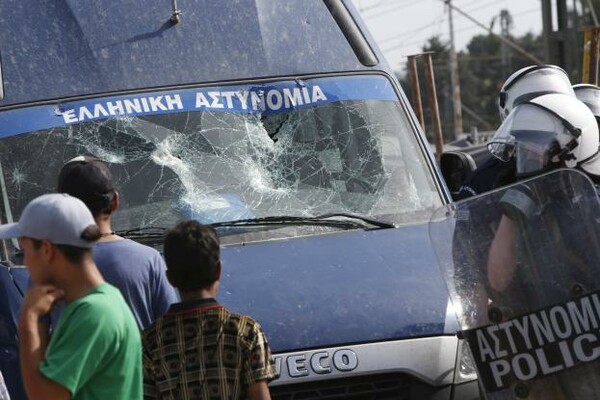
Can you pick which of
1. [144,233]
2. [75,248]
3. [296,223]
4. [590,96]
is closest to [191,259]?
Answer: [75,248]

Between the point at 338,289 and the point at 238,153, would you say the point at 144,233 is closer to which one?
the point at 238,153

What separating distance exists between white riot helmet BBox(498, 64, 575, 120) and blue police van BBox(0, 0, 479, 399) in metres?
0.74

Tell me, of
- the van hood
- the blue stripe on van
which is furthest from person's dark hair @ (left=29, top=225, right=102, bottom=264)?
the blue stripe on van

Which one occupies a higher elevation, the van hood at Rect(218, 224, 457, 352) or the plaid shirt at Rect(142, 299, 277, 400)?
the van hood at Rect(218, 224, 457, 352)

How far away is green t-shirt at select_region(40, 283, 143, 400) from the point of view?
3.79 m

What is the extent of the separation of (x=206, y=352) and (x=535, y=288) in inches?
44.5

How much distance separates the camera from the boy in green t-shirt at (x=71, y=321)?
380cm

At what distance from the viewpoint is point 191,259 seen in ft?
14.5

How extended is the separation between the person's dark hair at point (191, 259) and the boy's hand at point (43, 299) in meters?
0.59

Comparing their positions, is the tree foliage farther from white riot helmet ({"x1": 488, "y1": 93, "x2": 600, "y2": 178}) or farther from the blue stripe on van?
white riot helmet ({"x1": 488, "y1": 93, "x2": 600, "y2": 178})

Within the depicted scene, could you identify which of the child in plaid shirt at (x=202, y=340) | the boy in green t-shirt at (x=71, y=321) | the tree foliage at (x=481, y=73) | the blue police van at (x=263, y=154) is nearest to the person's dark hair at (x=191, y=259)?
the child in plaid shirt at (x=202, y=340)

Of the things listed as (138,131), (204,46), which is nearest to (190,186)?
(138,131)

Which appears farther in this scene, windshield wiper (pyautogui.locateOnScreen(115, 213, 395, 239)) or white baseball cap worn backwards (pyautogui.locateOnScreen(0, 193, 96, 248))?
windshield wiper (pyautogui.locateOnScreen(115, 213, 395, 239))

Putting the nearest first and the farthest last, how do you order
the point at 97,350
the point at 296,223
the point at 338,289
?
the point at 97,350 < the point at 338,289 < the point at 296,223
